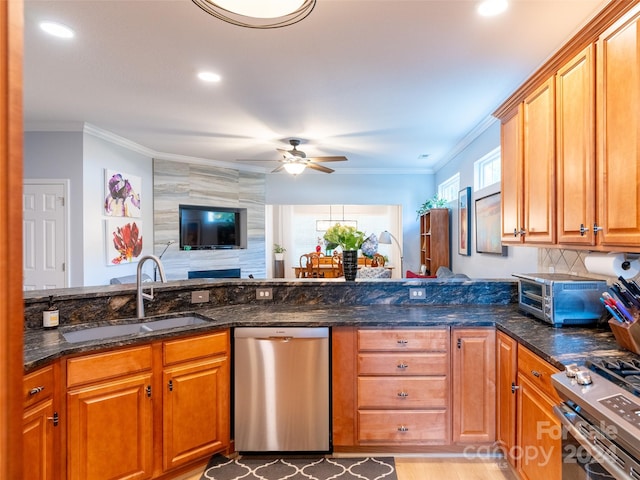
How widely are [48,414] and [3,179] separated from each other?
1.63m

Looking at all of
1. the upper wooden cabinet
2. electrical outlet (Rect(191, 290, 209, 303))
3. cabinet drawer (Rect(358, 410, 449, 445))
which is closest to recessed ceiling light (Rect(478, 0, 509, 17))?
the upper wooden cabinet

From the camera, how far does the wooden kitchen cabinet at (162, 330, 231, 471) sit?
2049 mm

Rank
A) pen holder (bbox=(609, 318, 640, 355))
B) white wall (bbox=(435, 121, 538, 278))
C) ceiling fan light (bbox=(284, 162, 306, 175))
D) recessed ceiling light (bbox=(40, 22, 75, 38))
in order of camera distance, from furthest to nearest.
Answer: ceiling fan light (bbox=(284, 162, 306, 175)) < white wall (bbox=(435, 121, 538, 278)) < recessed ceiling light (bbox=(40, 22, 75, 38)) < pen holder (bbox=(609, 318, 640, 355))

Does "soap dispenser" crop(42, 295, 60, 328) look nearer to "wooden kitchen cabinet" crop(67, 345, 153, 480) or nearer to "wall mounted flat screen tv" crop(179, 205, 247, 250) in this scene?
"wooden kitchen cabinet" crop(67, 345, 153, 480)

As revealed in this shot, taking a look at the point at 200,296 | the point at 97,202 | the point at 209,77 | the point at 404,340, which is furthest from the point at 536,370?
the point at 97,202

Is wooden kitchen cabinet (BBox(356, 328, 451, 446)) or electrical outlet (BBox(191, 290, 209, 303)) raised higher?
electrical outlet (BBox(191, 290, 209, 303))

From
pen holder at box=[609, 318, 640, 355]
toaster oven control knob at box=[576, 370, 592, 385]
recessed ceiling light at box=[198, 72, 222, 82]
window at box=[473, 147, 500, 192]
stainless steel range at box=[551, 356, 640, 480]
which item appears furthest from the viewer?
window at box=[473, 147, 500, 192]

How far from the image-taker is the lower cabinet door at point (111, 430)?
175cm

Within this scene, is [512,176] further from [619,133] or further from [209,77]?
[209,77]

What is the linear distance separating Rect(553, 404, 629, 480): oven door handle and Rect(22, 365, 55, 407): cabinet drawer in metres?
2.10

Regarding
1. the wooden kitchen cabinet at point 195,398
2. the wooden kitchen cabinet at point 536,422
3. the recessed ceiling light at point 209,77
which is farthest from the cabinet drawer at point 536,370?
the recessed ceiling light at point 209,77

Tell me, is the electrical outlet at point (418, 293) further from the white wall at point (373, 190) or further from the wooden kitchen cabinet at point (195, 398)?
the white wall at point (373, 190)

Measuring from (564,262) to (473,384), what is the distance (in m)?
1.14

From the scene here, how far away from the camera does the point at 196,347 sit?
2145 mm
